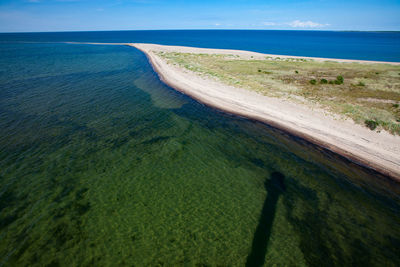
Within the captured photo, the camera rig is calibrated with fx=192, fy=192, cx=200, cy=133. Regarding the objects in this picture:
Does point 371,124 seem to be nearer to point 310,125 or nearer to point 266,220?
point 310,125

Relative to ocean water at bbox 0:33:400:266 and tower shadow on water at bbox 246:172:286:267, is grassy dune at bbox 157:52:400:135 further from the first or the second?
tower shadow on water at bbox 246:172:286:267

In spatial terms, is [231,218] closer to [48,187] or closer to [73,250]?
[73,250]

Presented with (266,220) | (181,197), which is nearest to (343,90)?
(266,220)

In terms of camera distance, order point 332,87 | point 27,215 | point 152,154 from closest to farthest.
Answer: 1. point 27,215
2. point 152,154
3. point 332,87

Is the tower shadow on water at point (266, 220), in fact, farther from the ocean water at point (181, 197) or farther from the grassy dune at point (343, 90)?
the grassy dune at point (343, 90)

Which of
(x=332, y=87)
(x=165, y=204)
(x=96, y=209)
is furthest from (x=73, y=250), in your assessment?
(x=332, y=87)
